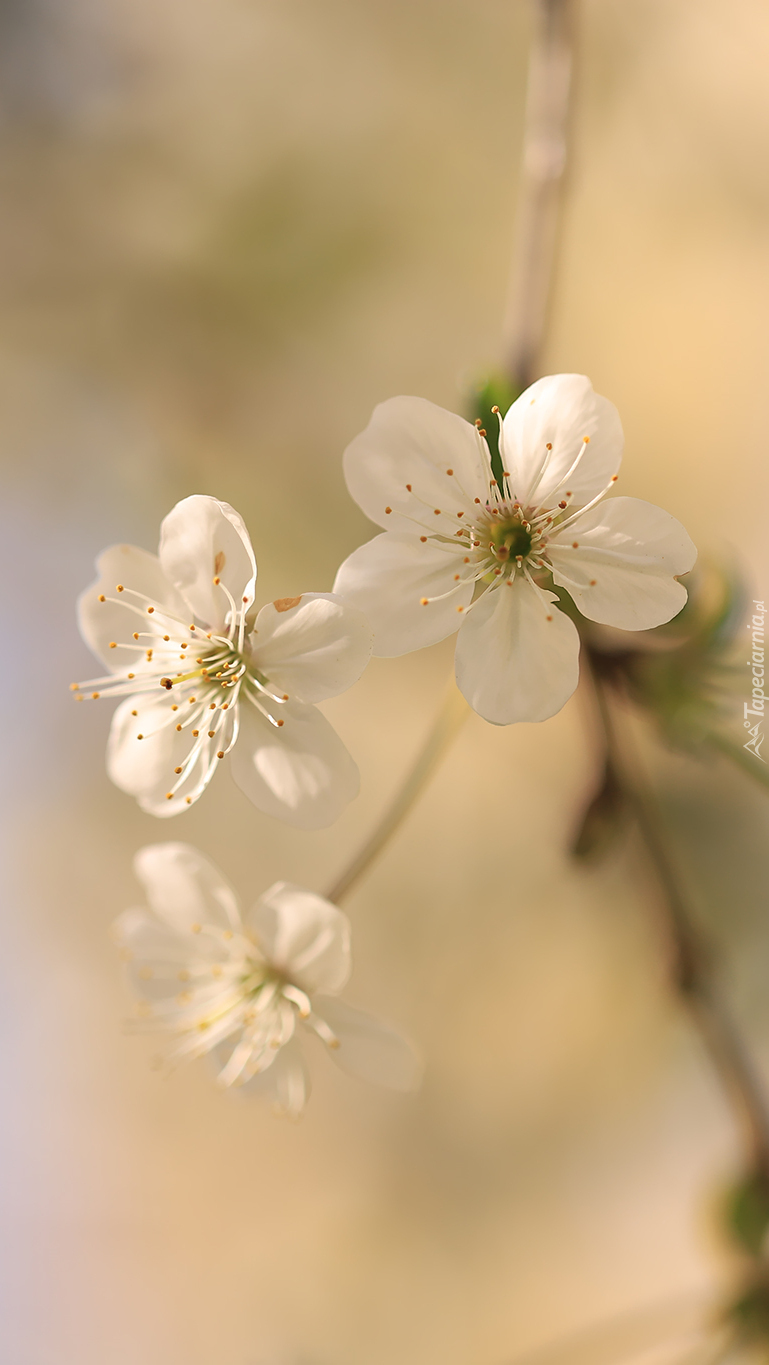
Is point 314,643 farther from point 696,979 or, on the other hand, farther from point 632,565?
point 696,979

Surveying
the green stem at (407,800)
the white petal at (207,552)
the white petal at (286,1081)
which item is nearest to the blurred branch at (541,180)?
the green stem at (407,800)

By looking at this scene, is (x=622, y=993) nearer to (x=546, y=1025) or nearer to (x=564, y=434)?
(x=546, y=1025)

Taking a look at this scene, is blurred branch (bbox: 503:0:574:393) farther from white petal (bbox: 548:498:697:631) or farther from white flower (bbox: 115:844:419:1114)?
white flower (bbox: 115:844:419:1114)

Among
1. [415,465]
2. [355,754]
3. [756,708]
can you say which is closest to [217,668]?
[415,465]

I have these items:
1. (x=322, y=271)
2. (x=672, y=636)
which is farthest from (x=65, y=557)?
(x=672, y=636)

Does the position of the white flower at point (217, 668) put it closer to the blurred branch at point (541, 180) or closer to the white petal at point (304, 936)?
the white petal at point (304, 936)
